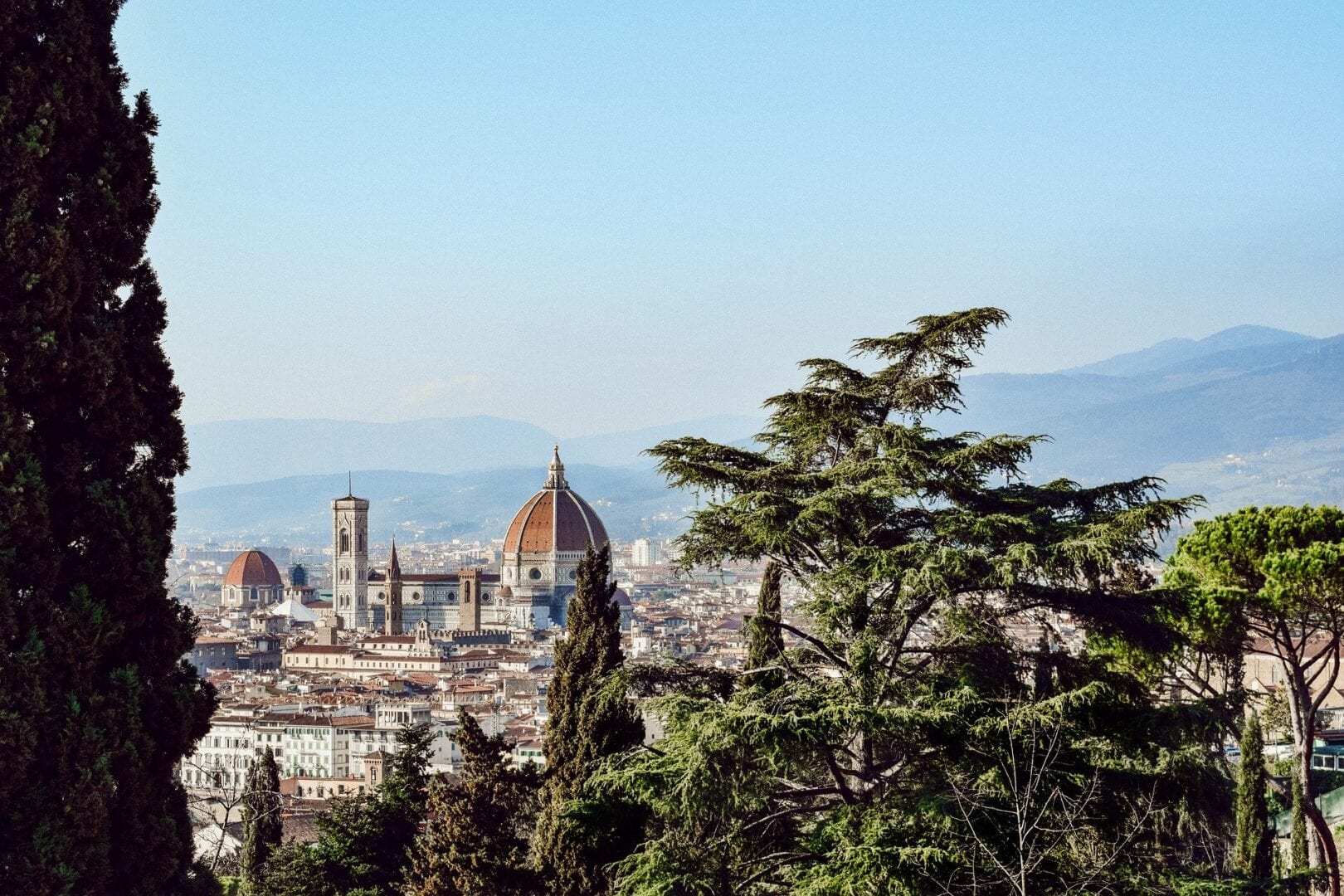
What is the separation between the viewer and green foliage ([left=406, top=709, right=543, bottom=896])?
12109 millimetres

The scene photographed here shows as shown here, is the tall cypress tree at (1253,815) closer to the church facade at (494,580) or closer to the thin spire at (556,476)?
the church facade at (494,580)

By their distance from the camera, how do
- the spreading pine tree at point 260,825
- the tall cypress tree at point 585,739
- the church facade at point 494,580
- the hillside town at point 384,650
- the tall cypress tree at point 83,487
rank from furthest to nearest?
1. the church facade at point 494,580
2. the hillside town at point 384,650
3. the spreading pine tree at point 260,825
4. the tall cypress tree at point 585,739
5. the tall cypress tree at point 83,487

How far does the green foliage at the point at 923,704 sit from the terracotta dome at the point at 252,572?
134017mm

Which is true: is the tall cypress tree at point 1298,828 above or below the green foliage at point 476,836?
below

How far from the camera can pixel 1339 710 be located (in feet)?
118

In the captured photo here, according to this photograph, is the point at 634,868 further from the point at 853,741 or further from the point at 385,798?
the point at 385,798

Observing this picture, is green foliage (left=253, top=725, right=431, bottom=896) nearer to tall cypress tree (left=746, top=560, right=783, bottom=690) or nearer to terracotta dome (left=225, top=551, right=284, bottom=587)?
tall cypress tree (left=746, top=560, right=783, bottom=690)

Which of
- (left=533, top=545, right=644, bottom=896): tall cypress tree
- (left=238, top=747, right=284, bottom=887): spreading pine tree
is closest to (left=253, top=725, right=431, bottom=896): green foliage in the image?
(left=238, top=747, right=284, bottom=887): spreading pine tree

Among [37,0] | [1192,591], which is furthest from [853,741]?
[37,0]

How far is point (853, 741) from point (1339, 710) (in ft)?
95.8

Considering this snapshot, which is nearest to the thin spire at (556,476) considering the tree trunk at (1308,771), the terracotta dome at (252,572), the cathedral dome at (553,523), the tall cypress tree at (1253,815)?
the cathedral dome at (553,523)

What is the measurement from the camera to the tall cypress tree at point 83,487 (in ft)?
25.1

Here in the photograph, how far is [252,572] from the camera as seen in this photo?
140 metres

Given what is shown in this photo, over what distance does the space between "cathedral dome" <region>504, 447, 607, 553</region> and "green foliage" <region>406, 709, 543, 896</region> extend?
98830 millimetres
